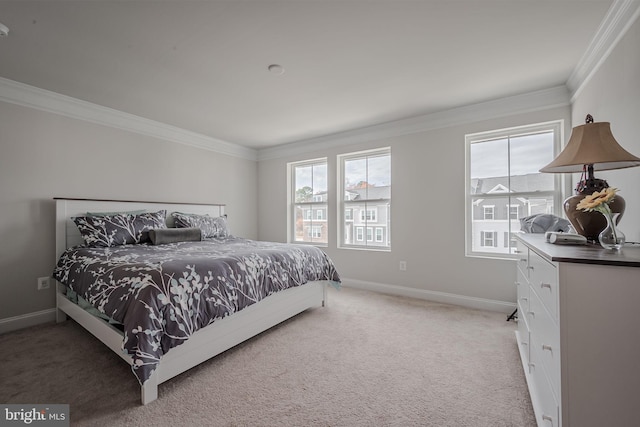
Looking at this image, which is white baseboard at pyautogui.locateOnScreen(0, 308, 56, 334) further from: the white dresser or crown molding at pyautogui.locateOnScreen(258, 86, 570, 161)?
the white dresser

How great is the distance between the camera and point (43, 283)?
8.68ft

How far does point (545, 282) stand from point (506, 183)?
2.19 meters

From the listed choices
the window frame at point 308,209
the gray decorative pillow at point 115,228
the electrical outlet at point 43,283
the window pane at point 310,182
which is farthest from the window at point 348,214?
the electrical outlet at point 43,283

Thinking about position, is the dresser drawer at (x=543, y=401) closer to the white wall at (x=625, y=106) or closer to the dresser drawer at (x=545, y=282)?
the dresser drawer at (x=545, y=282)

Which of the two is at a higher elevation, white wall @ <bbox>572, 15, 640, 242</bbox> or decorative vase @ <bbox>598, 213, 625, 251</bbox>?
white wall @ <bbox>572, 15, 640, 242</bbox>

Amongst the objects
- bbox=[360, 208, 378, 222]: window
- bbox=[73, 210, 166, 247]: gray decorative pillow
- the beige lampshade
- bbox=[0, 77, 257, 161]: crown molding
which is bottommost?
bbox=[73, 210, 166, 247]: gray decorative pillow

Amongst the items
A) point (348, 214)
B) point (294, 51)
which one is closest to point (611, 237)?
point (294, 51)

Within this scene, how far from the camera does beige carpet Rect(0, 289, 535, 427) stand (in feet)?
4.63

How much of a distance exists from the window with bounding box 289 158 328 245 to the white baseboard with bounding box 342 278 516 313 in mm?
915

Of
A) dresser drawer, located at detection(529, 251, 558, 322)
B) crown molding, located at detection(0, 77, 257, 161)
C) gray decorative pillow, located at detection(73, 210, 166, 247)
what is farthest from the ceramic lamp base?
crown molding, located at detection(0, 77, 257, 161)

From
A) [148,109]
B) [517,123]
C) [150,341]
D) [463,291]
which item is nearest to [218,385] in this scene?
[150,341]

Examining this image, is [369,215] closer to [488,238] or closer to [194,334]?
[488,238]

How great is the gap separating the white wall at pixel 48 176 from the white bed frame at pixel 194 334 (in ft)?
0.48

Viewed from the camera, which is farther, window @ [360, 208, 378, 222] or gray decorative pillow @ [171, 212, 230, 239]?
window @ [360, 208, 378, 222]
